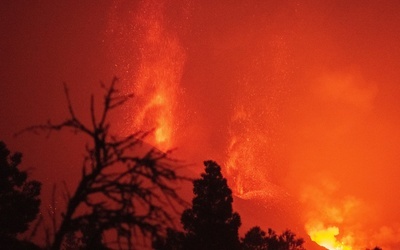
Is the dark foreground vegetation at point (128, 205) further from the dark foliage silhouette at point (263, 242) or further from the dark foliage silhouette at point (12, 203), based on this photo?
the dark foliage silhouette at point (263, 242)

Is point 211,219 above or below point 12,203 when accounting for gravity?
below

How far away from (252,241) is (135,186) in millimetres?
23017

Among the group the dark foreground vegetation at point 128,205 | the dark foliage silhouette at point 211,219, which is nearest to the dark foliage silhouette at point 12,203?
the dark foreground vegetation at point 128,205

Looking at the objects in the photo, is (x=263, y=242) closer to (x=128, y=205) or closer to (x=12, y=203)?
(x=12, y=203)

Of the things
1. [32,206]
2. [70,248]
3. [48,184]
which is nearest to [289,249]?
[32,206]

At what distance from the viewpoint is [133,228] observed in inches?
244

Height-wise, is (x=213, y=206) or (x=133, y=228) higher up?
(x=213, y=206)

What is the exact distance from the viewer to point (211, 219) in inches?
874

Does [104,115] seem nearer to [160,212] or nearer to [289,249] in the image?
[160,212]

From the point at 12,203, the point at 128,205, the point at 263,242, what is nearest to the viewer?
the point at 128,205

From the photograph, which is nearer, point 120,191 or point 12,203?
point 120,191

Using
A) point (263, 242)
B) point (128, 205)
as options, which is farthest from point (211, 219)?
point (128, 205)

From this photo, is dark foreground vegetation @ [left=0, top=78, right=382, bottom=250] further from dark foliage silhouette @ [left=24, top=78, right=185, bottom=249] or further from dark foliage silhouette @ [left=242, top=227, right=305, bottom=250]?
dark foliage silhouette @ [left=242, top=227, right=305, bottom=250]

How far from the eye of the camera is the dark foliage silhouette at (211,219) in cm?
2161
